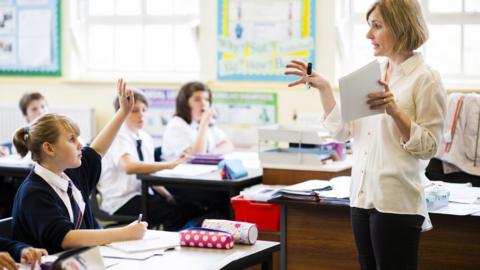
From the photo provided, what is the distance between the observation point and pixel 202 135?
518 cm

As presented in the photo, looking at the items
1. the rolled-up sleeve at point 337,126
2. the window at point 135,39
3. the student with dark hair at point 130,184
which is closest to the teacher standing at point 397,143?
the rolled-up sleeve at point 337,126

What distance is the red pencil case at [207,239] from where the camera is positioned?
2.57 meters

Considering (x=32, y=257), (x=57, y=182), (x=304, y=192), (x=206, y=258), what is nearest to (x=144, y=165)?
(x=304, y=192)

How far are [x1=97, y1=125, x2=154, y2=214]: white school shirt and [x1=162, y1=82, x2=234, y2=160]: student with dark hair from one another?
0.43m

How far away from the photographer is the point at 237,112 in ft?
19.9

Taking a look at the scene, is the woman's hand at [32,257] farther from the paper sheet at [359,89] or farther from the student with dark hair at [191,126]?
the student with dark hair at [191,126]

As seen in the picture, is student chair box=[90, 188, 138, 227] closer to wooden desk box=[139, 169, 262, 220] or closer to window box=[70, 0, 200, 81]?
wooden desk box=[139, 169, 262, 220]

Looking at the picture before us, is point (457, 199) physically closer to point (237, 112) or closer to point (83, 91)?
point (237, 112)

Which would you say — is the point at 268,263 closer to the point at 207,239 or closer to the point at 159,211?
the point at 207,239

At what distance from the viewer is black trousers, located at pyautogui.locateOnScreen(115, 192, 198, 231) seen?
472cm

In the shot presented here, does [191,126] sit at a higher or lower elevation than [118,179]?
higher

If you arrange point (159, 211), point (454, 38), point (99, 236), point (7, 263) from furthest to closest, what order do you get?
point (454, 38)
point (159, 211)
point (99, 236)
point (7, 263)

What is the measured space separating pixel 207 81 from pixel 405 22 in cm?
373

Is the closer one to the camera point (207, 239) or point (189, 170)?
point (207, 239)
